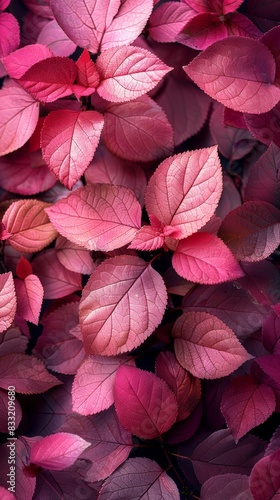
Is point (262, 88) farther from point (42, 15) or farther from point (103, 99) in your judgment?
point (42, 15)

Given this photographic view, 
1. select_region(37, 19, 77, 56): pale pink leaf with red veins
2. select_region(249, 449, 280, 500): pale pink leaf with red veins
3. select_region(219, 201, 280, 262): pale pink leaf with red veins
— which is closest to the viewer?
select_region(249, 449, 280, 500): pale pink leaf with red veins

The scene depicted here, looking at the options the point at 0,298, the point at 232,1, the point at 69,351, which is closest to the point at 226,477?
the point at 69,351

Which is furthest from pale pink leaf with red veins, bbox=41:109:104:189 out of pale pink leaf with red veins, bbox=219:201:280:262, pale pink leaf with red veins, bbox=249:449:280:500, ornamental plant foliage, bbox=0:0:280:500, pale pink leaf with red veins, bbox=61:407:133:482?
pale pink leaf with red veins, bbox=249:449:280:500

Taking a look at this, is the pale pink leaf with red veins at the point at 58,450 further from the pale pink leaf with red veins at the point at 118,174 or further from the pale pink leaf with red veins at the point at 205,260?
the pale pink leaf with red veins at the point at 118,174

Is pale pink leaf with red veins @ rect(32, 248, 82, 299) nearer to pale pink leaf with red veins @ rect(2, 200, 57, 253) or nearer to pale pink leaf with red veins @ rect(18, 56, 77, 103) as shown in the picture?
pale pink leaf with red veins @ rect(2, 200, 57, 253)

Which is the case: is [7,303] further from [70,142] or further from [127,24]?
[127,24]

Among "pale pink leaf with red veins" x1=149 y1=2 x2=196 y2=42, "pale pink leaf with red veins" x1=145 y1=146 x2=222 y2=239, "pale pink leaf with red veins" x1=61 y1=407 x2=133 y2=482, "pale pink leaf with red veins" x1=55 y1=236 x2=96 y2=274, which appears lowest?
"pale pink leaf with red veins" x1=61 y1=407 x2=133 y2=482
